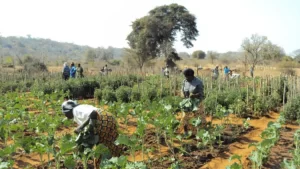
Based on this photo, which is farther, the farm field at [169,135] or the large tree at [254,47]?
the large tree at [254,47]

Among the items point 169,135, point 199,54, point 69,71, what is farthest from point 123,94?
point 199,54

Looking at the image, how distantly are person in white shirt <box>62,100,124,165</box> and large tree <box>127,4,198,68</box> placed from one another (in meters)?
28.8

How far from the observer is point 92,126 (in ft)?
13.9

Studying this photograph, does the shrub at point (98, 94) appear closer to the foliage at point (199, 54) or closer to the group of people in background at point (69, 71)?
the group of people in background at point (69, 71)

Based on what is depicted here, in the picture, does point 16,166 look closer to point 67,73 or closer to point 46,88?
point 46,88

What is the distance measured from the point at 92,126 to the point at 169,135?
2.04m

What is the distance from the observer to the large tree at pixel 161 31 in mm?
33344

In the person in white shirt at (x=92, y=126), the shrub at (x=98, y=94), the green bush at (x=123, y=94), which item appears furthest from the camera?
the shrub at (x=98, y=94)

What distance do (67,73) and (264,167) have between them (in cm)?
1279

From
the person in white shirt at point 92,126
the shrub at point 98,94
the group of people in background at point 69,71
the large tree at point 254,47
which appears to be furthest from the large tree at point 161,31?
the person in white shirt at point 92,126

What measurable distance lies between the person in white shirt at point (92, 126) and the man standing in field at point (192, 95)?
2.20 metres

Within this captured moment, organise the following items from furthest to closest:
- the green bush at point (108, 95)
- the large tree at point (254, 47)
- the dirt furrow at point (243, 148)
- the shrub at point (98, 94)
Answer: the large tree at point (254, 47) < the shrub at point (98, 94) < the green bush at point (108, 95) < the dirt furrow at point (243, 148)

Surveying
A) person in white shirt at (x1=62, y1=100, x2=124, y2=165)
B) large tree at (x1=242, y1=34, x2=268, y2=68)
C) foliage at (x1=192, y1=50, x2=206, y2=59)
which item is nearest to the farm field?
person in white shirt at (x1=62, y1=100, x2=124, y2=165)

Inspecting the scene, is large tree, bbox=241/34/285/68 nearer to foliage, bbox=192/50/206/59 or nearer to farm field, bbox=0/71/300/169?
farm field, bbox=0/71/300/169
